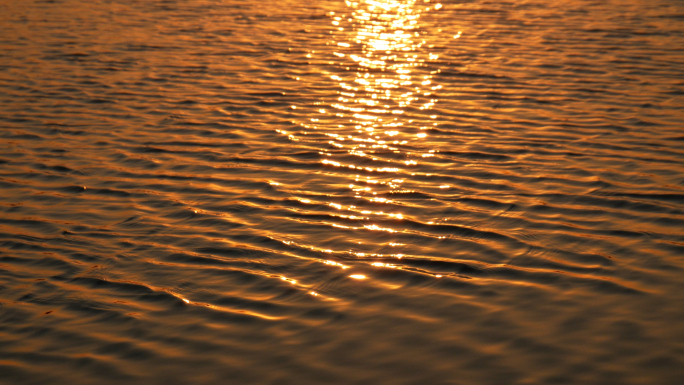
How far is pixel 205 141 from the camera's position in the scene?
27.2 feet

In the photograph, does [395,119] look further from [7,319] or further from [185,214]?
[7,319]

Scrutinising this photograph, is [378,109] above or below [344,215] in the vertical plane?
above

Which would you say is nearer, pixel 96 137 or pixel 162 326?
pixel 162 326

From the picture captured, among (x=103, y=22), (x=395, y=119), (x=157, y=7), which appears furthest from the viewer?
(x=157, y=7)

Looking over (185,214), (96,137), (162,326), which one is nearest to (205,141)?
(96,137)

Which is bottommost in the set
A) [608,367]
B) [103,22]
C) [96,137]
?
[608,367]

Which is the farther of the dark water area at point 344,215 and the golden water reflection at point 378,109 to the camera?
the golden water reflection at point 378,109

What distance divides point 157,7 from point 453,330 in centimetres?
1369

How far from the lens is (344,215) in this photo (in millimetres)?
6246

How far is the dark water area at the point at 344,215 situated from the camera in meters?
4.41

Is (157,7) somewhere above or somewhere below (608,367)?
above

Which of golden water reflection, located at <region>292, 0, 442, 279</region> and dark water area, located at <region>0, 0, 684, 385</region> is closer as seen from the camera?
dark water area, located at <region>0, 0, 684, 385</region>

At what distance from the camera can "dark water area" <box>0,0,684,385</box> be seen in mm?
4410

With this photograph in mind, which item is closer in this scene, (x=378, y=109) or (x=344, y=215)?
(x=344, y=215)
